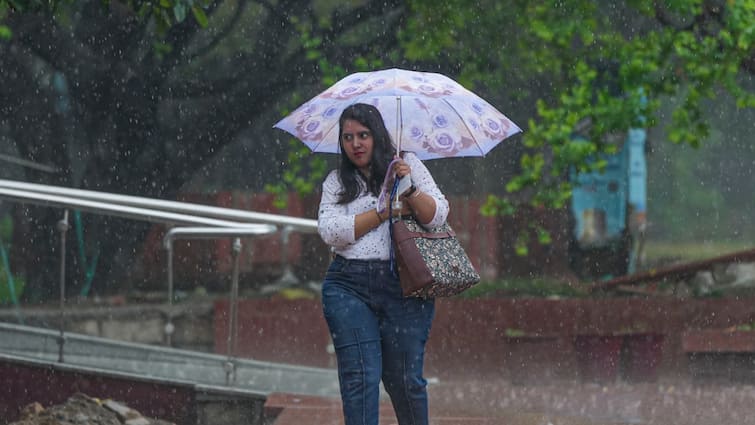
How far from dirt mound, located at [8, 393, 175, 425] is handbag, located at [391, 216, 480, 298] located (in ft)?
8.88

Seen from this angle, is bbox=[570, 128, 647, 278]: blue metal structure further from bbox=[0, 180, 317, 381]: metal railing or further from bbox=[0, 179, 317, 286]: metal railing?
bbox=[0, 180, 317, 381]: metal railing

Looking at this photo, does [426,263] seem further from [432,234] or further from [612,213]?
[612,213]

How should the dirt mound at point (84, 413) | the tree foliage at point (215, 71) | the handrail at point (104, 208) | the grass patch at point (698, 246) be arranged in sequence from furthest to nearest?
the grass patch at point (698, 246) → the tree foliage at point (215, 71) → the handrail at point (104, 208) → the dirt mound at point (84, 413)

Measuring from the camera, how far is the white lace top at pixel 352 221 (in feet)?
16.8

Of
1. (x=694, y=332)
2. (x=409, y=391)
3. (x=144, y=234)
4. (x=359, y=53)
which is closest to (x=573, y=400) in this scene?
(x=694, y=332)

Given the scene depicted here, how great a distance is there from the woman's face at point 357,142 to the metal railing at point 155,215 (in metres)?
2.48

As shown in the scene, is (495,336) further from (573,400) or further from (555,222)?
(555,222)

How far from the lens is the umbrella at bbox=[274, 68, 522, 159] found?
549 cm

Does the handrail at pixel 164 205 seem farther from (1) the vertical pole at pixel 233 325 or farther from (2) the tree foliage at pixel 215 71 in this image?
(2) the tree foliage at pixel 215 71

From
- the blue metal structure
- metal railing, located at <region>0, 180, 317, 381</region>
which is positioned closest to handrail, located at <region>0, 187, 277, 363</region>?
metal railing, located at <region>0, 180, 317, 381</region>

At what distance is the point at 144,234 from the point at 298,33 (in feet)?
8.93

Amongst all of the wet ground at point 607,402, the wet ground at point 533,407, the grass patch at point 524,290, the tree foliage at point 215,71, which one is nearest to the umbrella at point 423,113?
the wet ground at point 533,407

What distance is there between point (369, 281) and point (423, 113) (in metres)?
0.83

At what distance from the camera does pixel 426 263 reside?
16.4 ft
